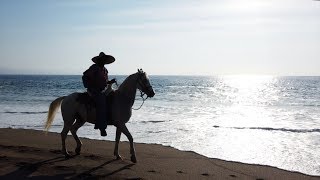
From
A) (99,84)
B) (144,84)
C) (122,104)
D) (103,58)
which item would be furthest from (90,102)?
(144,84)

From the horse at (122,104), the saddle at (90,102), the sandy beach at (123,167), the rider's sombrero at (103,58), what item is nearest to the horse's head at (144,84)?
the horse at (122,104)

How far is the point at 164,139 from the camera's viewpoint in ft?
48.3

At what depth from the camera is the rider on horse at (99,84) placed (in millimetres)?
9312

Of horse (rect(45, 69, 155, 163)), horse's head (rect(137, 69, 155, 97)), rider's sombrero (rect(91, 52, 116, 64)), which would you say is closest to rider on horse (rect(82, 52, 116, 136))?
rider's sombrero (rect(91, 52, 116, 64))

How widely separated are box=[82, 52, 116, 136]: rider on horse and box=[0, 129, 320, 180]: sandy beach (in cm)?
85

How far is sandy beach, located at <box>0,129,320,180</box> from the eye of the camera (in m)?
7.75

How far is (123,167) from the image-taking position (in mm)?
8555

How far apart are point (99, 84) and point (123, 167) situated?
204 cm

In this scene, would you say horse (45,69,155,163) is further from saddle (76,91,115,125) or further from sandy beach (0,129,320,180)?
sandy beach (0,129,320,180)

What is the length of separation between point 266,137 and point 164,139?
393 cm

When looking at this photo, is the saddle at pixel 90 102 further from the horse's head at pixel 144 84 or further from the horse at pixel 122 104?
the horse's head at pixel 144 84

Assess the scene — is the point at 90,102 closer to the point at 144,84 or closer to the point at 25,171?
the point at 144,84

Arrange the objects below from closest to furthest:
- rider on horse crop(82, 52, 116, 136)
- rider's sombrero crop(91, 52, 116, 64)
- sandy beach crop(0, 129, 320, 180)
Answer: sandy beach crop(0, 129, 320, 180) → rider on horse crop(82, 52, 116, 136) → rider's sombrero crop(91, 52, 116, 64)

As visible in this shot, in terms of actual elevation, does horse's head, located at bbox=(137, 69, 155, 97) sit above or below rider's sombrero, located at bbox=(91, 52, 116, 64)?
below
